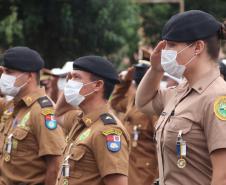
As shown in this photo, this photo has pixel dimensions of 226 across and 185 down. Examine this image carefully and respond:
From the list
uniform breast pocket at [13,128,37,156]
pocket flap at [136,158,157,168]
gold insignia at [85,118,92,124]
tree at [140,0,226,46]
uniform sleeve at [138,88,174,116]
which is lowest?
pocket flap at [136,158,157,168]

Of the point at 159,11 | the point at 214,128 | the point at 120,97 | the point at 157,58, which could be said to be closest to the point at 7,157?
the point at 157,58

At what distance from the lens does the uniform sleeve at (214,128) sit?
12.1ft

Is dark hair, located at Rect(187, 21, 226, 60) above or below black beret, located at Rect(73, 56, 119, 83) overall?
above

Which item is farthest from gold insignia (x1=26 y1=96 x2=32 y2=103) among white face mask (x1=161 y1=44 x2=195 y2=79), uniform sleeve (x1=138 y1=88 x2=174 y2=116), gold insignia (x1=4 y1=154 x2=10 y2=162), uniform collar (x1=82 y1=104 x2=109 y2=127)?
white face mask (x1=161 y1=44 x2=195 y2=79)

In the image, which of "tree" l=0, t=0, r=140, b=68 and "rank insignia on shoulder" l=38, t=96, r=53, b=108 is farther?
"tree" l=0, t=0, r=140, b=68

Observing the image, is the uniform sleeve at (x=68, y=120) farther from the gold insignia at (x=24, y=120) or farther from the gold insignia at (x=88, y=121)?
the gold insignia at (x=88, y=121)

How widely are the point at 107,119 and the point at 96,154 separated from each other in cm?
29

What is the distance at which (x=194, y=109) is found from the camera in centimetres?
383

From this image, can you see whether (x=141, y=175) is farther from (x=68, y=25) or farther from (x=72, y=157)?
(x=68, y=25)

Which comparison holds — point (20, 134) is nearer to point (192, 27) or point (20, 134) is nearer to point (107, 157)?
point (107, 157)

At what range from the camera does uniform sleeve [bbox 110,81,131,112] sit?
30.5ft

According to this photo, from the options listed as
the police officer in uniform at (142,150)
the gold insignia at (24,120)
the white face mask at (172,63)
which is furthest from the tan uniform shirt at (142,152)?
the white face mask at (172,63)

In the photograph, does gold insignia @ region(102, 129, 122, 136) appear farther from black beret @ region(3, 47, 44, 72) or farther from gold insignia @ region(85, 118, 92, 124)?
black beret @ region(3, 47, 44, 72)

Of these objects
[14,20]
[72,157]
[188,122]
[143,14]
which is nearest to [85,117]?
[72,157]
